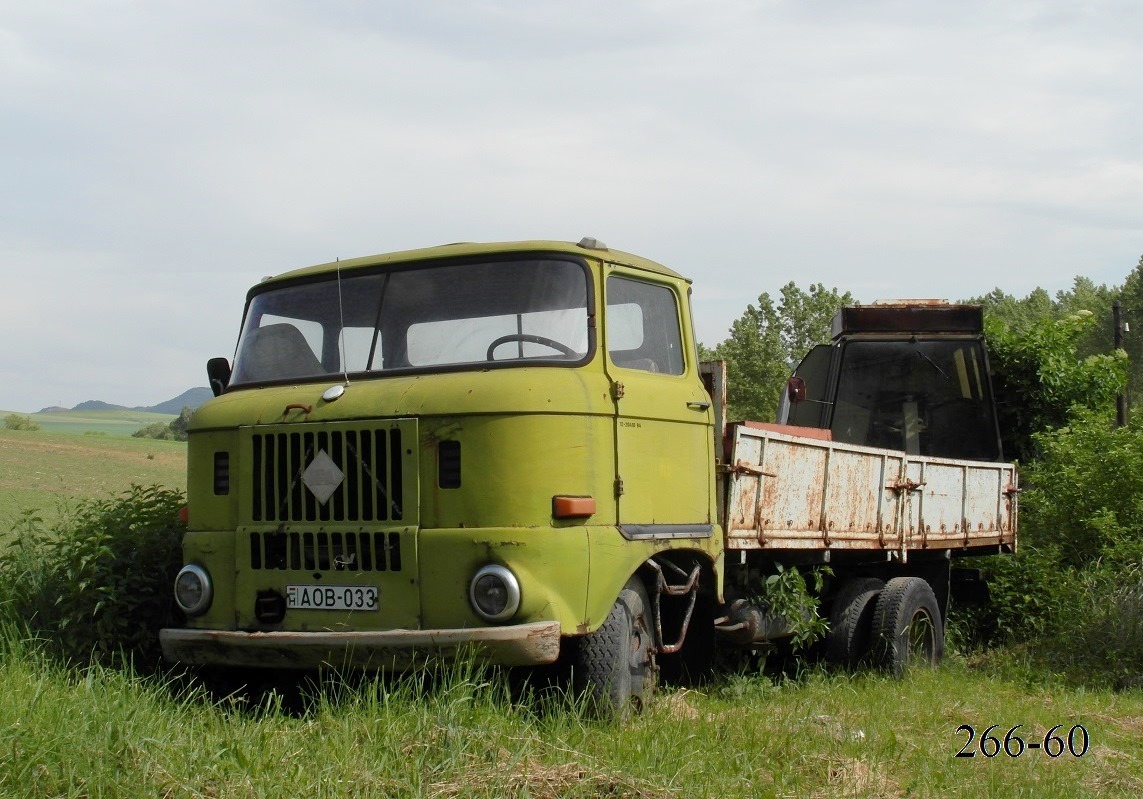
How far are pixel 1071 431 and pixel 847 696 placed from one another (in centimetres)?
653

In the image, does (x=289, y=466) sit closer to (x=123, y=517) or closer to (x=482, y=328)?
(x=482, y=328)

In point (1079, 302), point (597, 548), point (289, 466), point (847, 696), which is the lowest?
point (847, 696)

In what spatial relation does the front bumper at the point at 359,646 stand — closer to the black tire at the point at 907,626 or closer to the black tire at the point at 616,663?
the black tire at the point at 616,663

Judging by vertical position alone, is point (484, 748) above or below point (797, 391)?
below

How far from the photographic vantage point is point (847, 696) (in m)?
7.47

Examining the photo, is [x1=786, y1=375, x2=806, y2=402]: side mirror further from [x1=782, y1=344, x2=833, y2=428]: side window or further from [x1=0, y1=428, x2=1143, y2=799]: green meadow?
[x1=782, y1=344, x2=833, y2=428]: side window

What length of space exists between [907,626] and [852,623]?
433mm

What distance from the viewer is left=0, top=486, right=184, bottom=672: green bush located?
6.86 m

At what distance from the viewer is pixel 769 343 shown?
153ft

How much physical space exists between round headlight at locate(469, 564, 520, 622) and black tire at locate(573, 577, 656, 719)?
515 millimetres

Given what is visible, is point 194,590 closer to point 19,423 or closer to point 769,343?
point 769,343

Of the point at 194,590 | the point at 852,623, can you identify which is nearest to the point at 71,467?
the point at 852,623

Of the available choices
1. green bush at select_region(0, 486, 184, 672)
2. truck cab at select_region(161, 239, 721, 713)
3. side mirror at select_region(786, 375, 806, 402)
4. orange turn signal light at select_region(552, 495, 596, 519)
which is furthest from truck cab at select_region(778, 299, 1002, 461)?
orange turn signal light at select_region(552, 495, 596, 519)

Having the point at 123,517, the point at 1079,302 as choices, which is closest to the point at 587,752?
the point at 123,517
